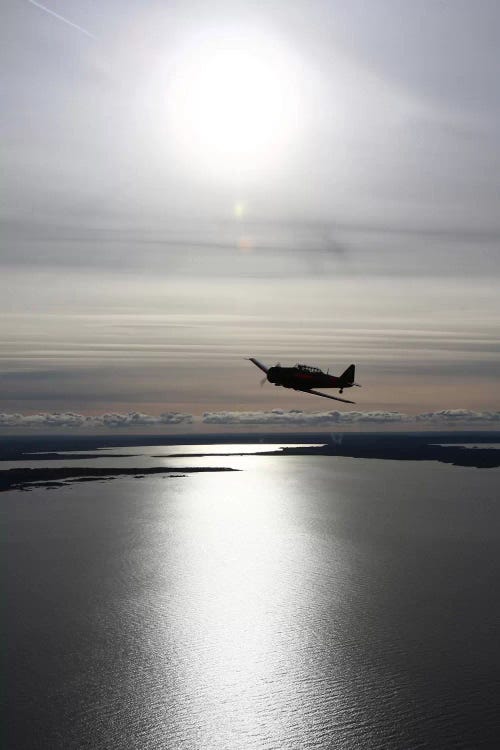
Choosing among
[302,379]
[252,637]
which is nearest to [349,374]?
[302,379]

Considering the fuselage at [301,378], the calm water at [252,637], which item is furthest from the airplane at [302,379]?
the calm water at [252,637]

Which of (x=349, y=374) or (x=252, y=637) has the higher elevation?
(x=349, y=374)

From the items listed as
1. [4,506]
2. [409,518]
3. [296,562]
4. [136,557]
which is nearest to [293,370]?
[296,562]

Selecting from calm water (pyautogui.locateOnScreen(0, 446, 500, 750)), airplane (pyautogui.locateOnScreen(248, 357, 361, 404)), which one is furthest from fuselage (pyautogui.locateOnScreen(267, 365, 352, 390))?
calm water (pyautogui.locateOnScreen(0, 446, 500, 750))

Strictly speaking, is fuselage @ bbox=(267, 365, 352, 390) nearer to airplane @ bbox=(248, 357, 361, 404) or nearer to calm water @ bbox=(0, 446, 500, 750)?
airplane @ bbox=(248, 357, 361, 404)

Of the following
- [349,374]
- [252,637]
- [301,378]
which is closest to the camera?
[252,637]

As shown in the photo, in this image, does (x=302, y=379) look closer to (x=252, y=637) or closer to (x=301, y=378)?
(x=301, y=378)

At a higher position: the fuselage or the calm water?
the fuselage

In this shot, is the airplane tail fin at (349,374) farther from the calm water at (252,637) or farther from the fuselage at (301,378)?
the calm water at (252,637)
